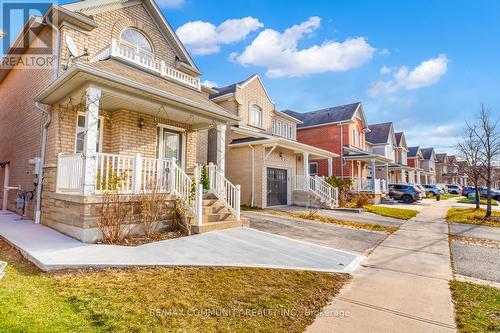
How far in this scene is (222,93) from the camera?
19297 millimetres

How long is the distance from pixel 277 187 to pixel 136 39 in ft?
36.7

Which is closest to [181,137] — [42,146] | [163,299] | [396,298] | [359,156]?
[42,146]

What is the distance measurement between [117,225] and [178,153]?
5359mm

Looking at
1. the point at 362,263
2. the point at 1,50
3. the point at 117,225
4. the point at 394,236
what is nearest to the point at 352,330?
the point at 362,263

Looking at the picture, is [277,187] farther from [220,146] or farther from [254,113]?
[220,146]

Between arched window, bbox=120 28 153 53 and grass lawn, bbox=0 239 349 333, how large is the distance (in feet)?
31.9

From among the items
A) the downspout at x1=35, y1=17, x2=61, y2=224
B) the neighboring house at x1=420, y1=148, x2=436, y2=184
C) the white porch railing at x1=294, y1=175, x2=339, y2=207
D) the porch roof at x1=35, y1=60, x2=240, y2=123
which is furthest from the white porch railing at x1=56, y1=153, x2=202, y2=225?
the neighboring house at x1=420, y1=148, x2=436, y2=184

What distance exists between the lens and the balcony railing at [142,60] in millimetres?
8874

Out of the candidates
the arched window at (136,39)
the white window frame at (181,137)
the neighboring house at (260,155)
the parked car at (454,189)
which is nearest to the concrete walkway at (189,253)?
the white window frame at (181,137)

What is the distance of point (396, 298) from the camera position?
4023mm

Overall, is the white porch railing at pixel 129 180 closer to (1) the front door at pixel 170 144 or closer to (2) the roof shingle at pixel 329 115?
(1) the front door at pixel 170 144

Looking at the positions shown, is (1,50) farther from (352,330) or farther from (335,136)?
(335,136)

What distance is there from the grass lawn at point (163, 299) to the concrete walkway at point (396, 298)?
27 cm

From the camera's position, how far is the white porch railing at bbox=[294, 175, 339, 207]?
17.4 m
